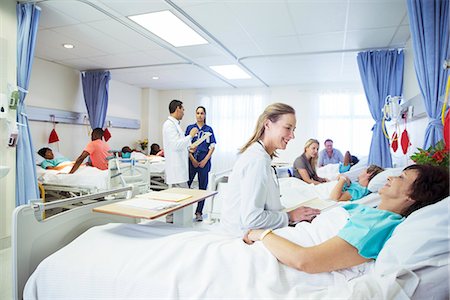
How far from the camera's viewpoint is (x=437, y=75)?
6.60 feet

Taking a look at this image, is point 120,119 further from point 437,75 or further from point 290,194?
point 437,75

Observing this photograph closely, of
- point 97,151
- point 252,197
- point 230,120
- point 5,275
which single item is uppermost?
point 230,120

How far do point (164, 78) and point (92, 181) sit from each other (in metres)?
2.99

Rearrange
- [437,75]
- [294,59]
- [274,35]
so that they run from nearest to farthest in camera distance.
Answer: [437,75] → [274,35] → [294,59]

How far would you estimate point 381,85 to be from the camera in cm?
384

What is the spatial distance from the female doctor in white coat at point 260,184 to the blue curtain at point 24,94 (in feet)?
7.41

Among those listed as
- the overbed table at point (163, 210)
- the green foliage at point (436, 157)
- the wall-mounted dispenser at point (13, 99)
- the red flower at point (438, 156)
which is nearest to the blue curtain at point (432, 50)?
the green foliage at point (436, 157)

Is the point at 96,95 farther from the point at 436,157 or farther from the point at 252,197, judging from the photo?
the point at 436,157

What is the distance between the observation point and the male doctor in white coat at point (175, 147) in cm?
353

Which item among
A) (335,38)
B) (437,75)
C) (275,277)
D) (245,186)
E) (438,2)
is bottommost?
(275,277)

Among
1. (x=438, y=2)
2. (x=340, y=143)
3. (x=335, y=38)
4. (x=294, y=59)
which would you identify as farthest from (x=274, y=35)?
(x=340, y=143)

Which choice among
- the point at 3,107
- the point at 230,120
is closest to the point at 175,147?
the point at 3,107

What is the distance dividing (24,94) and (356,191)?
10.3 feet

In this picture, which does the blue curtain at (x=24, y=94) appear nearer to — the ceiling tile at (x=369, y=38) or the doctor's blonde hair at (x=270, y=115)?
the doctor's blonde hair at (x=270, y=115)
